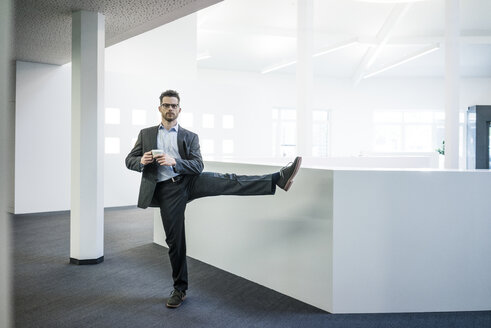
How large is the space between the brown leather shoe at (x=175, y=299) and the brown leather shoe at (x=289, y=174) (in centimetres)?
121

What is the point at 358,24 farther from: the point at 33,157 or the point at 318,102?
the point at 33,157

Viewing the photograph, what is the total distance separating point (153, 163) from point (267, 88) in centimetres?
1360

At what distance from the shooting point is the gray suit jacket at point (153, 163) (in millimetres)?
3504

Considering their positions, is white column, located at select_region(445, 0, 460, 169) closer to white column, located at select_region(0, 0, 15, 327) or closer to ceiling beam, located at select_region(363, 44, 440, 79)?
white column, located at select_region(0, 0, 15, 327)

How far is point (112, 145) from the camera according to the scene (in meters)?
9.35

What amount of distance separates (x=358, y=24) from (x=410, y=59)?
330 cm

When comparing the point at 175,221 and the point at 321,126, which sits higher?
the point at 321,126

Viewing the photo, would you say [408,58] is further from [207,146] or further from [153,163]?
[153,163]

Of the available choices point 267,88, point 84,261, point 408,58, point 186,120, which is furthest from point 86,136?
point 408,58

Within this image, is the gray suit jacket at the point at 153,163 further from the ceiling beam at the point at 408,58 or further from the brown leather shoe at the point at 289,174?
the ceiling beam at the point at 408,58

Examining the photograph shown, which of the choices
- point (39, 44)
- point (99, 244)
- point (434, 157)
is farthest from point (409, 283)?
point (434, 157)

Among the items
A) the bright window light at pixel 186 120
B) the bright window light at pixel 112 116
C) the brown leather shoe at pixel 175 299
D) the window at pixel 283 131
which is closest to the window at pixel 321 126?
the window at pixel 283 131

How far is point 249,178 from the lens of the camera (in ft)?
11.9

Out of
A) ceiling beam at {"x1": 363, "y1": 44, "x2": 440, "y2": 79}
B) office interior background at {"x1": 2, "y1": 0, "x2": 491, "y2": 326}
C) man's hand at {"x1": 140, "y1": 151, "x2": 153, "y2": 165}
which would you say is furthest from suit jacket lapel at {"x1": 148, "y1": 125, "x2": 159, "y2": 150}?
ceiling beam at {"x1": 363, "y1": 44, "x2": 440, "y2": 79}
